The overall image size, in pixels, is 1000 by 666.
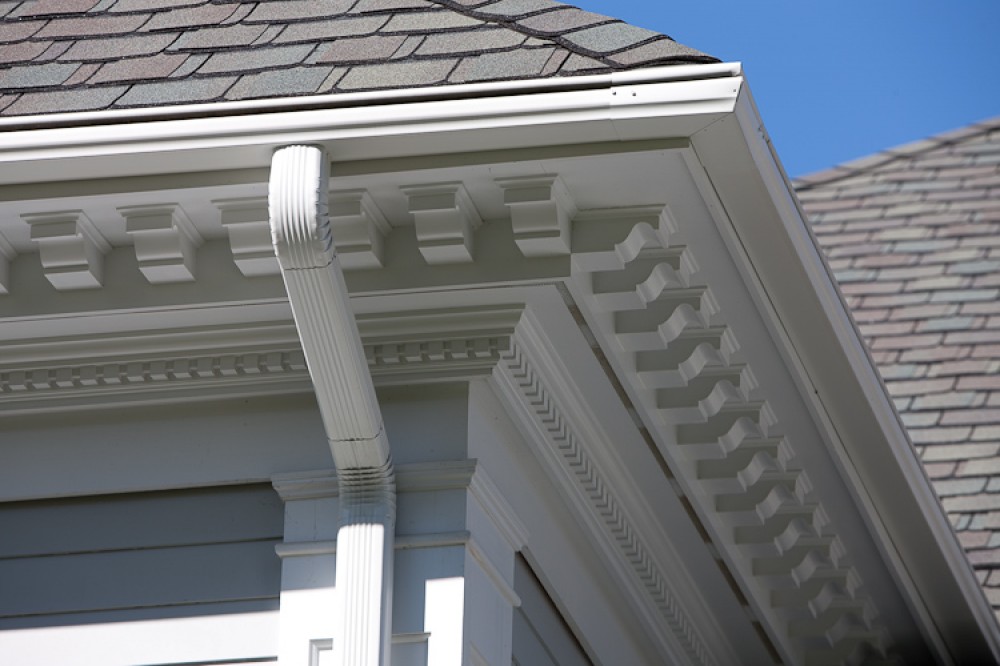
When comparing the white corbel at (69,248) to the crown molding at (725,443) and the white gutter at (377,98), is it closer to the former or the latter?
the white gutter at (377,98)

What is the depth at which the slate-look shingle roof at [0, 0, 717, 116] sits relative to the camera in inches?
163

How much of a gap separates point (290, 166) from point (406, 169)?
29 centimetres

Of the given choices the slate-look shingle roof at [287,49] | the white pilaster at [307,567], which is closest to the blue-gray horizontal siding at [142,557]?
the white pilaster at [307,567]

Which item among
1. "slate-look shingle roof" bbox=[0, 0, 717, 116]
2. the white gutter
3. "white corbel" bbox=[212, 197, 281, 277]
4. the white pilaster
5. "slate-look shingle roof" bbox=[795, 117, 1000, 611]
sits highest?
"slate-look shingle roof" bbox=[795, 117, 1000, 611]

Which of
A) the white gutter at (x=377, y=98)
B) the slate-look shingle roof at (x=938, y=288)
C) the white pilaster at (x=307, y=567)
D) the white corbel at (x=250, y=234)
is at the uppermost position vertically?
the slate-look shingle roof at (x=938, y=288)

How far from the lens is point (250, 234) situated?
430cm

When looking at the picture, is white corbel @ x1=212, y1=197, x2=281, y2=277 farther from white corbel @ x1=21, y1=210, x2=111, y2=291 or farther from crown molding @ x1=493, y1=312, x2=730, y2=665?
crown molding @ x1=493, y1=312, x2=730, y2=665

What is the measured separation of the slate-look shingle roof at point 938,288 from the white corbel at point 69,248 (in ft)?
14.5

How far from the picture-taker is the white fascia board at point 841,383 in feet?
13.3

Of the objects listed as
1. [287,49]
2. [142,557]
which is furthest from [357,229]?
[142,557]

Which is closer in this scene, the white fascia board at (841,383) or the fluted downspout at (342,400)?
the fluted downspout at (342,400)

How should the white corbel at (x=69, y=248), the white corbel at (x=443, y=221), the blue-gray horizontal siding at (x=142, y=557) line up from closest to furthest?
the white corbel at (x=443, y=221)
the white corbel at (x=69, y=248)
the blue-gray horizontal siding at (x=142, y=557)

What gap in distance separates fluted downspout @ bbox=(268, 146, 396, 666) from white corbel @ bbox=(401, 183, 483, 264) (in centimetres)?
29

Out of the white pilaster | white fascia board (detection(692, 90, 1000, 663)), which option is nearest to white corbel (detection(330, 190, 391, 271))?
the white pilaster
